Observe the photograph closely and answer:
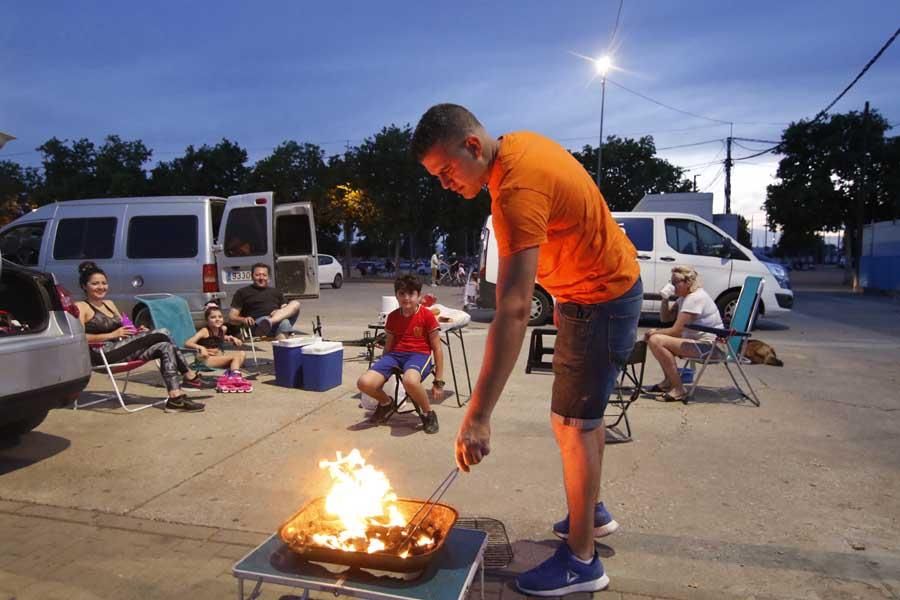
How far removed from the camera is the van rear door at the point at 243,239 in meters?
9.04

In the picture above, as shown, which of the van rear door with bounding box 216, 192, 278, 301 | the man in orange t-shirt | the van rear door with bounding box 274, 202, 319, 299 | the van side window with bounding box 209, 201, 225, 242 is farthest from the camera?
the van rear door with bounding box 274, 202, 319, 299

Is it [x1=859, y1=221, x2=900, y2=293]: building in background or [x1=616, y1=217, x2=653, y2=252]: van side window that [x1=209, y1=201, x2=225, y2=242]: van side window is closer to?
[x1=616, y1=217, x2=653, y2=252]: van side window

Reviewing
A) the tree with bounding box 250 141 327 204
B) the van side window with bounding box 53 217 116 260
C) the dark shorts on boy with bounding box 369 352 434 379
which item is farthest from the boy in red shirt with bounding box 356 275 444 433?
the tree with bounding box 250 141 327 204

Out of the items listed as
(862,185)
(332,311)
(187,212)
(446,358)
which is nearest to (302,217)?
(187,212)

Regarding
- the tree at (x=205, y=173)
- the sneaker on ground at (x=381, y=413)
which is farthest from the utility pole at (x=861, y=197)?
the tree at (x=205, y=173)

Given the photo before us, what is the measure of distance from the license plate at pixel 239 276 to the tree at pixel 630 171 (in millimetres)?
35569

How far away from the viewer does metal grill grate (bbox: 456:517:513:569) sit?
112 inches

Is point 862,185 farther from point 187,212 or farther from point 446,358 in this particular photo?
point 187,212

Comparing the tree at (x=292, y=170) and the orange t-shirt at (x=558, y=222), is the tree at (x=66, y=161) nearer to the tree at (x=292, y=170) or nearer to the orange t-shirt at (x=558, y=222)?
the tree at (x=292, y=170)

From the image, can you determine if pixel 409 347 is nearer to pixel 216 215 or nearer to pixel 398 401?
pixel 398 401

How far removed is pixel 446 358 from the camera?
8.62 metres

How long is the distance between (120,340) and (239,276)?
3518 mm

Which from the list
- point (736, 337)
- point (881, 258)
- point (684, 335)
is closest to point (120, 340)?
point (684, 335)

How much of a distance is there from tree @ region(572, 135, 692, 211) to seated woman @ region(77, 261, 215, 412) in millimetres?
38706
